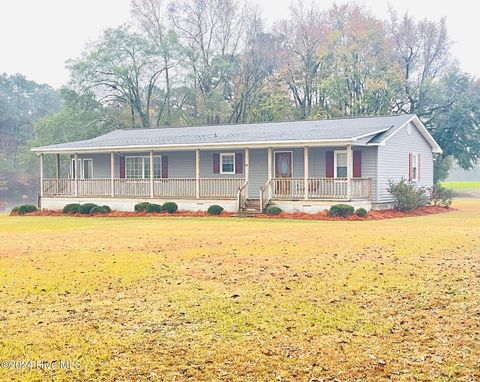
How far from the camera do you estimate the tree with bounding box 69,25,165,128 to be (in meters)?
48.5

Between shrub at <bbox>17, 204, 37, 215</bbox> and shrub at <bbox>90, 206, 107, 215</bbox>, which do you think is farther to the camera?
shrub at <bbox>17, 204, 37, 215</bbox>

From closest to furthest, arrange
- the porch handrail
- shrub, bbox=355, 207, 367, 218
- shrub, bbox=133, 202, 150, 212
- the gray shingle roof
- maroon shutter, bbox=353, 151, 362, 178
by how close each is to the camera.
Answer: shrub, bbox=355, 207, 367, 218 < the gray shingle roof < the porch handrail < maroon shutter, bbox=353, 151, 362, 178 < shrub, bbox=133, 202, 150, 212

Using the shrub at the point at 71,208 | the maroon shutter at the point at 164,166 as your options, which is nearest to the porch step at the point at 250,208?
the maroon shutter at the point at 164,166

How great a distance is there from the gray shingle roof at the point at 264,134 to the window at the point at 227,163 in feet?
3.03

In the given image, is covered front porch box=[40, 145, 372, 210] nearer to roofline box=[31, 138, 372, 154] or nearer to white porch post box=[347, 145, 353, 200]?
white porch post box=[347, 145, 353, 200]

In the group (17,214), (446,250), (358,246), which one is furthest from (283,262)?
(17,214)

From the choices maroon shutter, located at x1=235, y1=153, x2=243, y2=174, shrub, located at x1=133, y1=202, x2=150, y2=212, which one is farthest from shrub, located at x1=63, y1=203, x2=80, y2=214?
maroon shutter, located at x1=235, y1=153, x2=243, y2=174

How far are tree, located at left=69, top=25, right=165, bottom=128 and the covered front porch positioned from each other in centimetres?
1478

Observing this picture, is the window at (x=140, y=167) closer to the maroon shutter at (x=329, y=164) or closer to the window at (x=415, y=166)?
the maroon shutter at (x=329, y=164)

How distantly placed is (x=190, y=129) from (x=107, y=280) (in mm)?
27678

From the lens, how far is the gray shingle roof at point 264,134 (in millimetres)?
27069

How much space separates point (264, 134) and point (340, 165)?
4.27 metres

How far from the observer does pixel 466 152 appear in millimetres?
46281

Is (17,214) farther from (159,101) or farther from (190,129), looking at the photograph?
(159,101)
